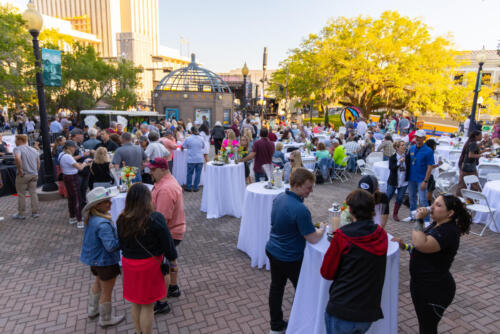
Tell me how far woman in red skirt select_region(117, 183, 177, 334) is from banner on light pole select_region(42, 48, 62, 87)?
283 inches

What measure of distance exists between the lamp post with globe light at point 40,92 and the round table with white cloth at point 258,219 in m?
6.07

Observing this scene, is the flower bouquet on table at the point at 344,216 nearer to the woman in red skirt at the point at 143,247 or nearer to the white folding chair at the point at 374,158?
the woman in red skirt at the point at 143,247

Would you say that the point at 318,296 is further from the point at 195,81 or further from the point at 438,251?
the point at 195,81

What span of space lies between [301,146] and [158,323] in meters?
8.83

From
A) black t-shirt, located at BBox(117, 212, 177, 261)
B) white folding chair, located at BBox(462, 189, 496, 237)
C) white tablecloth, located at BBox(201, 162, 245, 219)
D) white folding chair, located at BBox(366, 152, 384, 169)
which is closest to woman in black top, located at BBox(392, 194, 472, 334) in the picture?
black t-shirt, located at BBox(117, 212, 177, 261)

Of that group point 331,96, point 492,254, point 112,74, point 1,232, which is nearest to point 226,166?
point 1,232

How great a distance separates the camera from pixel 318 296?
2992 millimetres

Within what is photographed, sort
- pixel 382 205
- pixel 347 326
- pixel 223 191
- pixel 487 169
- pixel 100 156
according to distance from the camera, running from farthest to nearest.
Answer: pixel 487 169 → pixel 223 191 → pixel 100 156 → pixel 382 205 → pixel 347 326

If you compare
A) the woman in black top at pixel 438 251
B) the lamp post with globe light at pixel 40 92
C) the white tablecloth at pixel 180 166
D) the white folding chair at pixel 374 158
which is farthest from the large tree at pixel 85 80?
the woman in black top at pixel 438 251

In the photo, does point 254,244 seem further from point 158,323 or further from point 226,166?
point 226,166

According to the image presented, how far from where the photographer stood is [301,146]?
11492mm

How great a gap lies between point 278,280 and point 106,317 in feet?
6.43

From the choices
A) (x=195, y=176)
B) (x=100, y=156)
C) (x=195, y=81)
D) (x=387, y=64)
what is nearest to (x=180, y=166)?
(x=195, y=176)

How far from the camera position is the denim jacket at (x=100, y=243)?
2.95 metres
